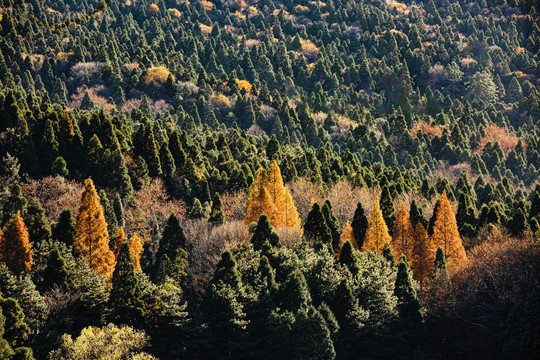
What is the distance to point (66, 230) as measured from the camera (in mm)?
54719

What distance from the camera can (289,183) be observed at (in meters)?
85.1

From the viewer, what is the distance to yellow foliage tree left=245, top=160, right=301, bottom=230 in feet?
212

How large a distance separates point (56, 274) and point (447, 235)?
3754 centimetres

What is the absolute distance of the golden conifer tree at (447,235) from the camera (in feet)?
204

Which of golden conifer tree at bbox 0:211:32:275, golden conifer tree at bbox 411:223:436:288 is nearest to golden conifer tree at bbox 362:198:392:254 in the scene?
golden conifer tree at bbox 411:223:436:288

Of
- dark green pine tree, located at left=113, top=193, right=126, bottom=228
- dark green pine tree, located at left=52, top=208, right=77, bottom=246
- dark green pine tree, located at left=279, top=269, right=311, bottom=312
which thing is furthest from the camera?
dark green pine tree, located at left=113, top=193, right=126, bottom=228

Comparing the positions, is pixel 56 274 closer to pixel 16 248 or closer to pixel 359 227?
pixel 16 248

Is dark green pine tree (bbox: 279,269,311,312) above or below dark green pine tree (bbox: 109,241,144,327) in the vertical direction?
below

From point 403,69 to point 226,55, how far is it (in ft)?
177

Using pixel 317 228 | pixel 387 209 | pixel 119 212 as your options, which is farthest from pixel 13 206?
pixel 387 209

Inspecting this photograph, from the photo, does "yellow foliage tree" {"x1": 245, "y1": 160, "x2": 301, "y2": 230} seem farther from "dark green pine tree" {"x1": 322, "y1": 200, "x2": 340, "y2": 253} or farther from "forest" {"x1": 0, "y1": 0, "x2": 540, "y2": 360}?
"dark green pine tree" {"x1": 322, "y1": 200, "x2": 340, "y2": 253}

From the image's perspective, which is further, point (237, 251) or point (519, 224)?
point (519, 224)

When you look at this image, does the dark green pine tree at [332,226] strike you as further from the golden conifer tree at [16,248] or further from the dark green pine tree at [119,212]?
the golden conifer tree at [16,248]

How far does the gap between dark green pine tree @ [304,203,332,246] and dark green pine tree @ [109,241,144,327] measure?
60.8 feet
